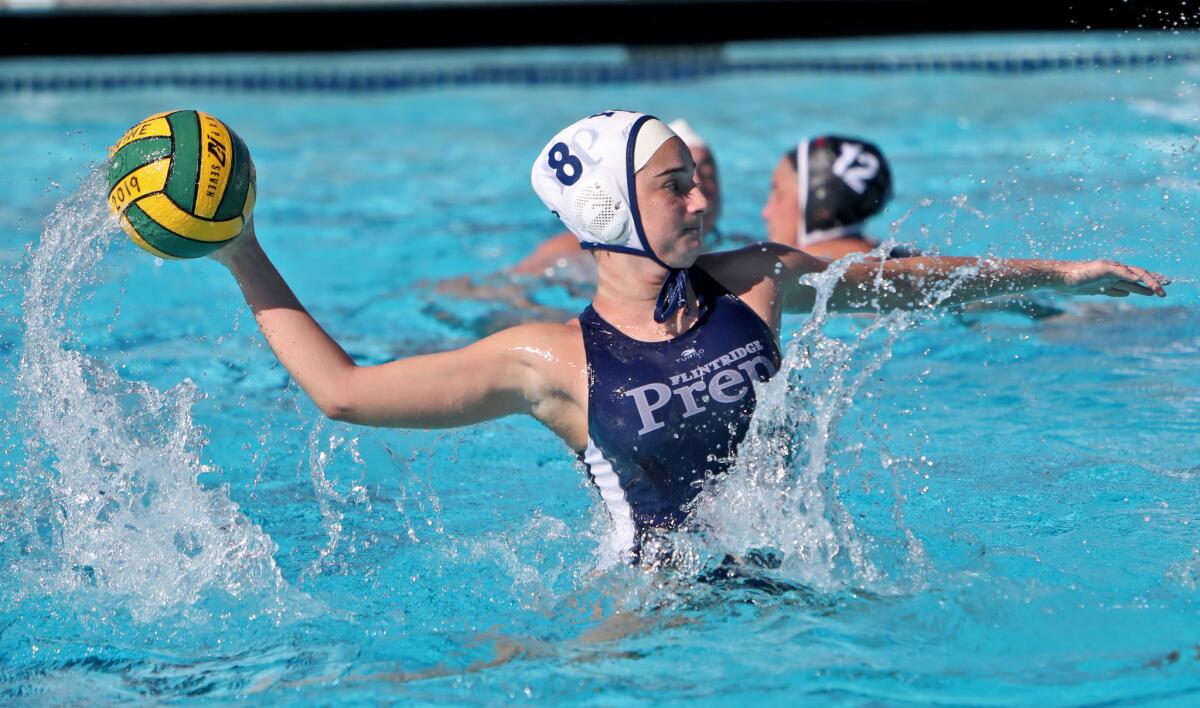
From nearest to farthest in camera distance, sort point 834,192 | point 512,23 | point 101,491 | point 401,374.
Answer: point 401,374
point 101,491
point 834,192
point 512,23

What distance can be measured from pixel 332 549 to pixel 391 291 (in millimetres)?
3099

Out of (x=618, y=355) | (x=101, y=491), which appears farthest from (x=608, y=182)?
(x=101, y=491)

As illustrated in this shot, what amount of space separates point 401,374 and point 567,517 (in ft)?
3.66

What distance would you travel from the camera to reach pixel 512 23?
12164mm

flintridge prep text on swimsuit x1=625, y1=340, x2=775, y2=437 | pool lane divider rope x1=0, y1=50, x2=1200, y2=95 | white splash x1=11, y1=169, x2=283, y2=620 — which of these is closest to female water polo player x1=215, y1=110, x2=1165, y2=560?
flintridge prep text on swimsuit x1=625, y1=340, x2=775, y2=437

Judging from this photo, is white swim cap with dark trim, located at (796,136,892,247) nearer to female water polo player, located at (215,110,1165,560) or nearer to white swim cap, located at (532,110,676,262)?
female water polo player, located at (215,110,1165,560)

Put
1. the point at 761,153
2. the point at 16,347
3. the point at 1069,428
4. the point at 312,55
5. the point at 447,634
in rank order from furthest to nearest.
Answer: the point at 312,55 < the point at 761,153 < the point at 16,347 < the point at 1069,428 < the point at 447,634

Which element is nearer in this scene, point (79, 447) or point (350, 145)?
point (79, 447)

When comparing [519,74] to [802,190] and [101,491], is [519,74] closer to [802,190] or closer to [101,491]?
[802,190]

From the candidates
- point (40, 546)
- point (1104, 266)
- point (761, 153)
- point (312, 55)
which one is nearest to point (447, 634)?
point (40, 546)

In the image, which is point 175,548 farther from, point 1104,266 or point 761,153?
point 761,153

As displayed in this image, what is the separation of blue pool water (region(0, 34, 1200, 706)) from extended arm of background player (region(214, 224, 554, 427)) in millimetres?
528

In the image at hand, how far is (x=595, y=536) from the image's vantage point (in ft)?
11.4

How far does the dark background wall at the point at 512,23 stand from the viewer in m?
11.8
